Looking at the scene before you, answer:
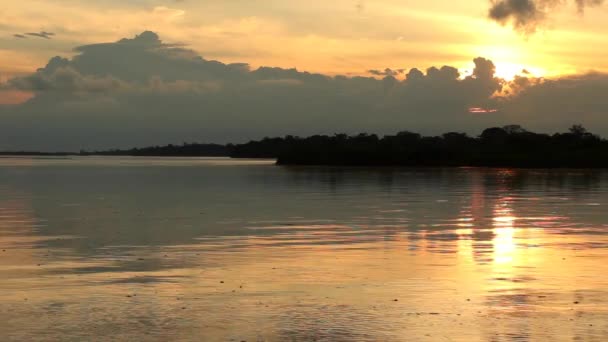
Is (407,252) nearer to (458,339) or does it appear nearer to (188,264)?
(188,264)

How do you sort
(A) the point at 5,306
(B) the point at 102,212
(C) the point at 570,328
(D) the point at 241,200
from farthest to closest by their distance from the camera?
1. (D) the point at 241,200
2. (B) the point at 102,212
3. (A) the point at 5,306
4. (C) the point at 570,328

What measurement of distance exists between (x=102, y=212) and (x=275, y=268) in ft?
88.8

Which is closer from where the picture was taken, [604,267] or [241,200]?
[604,267]

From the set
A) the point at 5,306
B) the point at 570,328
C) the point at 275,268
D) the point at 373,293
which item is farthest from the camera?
the point at 275,268

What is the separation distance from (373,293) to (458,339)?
478 centimetres

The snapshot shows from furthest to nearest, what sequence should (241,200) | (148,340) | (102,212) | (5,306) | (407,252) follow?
1. (241,200)
2. (102,212)
3. (407,252)
4. (5,306)
5. (148,340)

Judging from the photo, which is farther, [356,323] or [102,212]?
[102,212]

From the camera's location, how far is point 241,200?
5994 centimetres

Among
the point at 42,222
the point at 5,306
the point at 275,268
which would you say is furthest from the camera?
the point at 42,222

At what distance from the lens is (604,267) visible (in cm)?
2317

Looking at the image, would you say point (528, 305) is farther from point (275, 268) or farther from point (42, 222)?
point (42, 222)

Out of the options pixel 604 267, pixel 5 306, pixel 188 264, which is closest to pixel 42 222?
pixel 188 264

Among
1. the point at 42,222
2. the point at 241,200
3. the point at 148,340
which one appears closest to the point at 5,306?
the point at 148,340

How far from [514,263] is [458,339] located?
10.6 meters
